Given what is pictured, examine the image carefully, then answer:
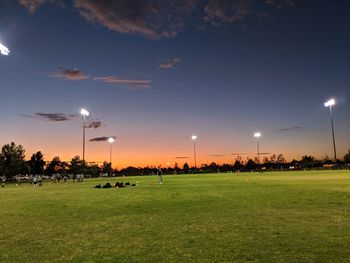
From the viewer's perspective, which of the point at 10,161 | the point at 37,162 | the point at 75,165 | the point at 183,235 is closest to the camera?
the point at 183,235

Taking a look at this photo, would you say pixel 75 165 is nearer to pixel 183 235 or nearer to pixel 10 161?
pixel 10 161

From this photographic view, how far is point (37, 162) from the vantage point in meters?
179

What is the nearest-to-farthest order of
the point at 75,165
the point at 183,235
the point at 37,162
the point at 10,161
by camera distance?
the point at 183,235, the point at 10,161, the point at 75,165, the point at 37,162

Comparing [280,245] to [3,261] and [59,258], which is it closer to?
[59,258]

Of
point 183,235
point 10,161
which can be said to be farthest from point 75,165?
point 183,235

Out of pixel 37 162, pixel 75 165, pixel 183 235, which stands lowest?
pixel 183 235

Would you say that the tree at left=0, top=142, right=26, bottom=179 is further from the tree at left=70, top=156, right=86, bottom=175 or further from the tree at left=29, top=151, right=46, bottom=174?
the tree at left=29, top=151, right=46, bottom=174

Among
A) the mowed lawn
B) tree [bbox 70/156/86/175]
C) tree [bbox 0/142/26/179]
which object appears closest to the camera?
the mowed lawn

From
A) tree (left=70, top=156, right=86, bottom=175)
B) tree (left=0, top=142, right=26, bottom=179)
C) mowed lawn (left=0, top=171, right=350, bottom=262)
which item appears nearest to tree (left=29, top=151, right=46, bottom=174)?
tree (left=70, top=156, right=86, bottom=175)

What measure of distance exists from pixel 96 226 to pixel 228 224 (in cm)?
484

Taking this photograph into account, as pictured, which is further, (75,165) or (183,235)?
(75,165)

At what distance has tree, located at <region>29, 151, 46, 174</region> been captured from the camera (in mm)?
176125

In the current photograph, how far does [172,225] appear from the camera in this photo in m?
12.8

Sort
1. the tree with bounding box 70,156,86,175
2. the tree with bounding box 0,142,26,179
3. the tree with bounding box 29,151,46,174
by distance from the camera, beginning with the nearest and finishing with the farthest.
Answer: the tree with bounding box 0,142,26,179, the tree with bounding box 70,156,86,175, the tree with bounding box 29,151,46,174
